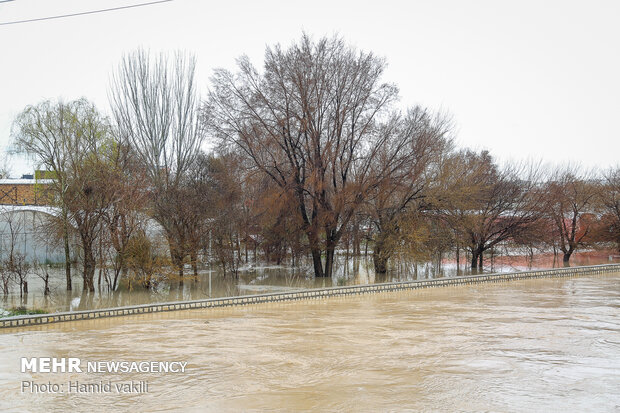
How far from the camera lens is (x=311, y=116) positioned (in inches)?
827

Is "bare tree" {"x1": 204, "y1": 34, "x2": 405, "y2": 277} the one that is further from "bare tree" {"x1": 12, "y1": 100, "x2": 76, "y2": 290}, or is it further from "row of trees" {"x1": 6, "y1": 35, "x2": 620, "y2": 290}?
"bare tree" {"x1": 12, "y1": 100, "x2": 76, "y2": 290}

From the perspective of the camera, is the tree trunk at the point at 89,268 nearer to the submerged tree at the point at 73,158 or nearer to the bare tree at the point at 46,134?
the submerged tree at the point at 73,158

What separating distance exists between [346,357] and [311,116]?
539 inches

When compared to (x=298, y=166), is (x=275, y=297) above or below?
below

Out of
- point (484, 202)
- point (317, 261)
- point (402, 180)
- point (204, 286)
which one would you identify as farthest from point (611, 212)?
point (204, 286)

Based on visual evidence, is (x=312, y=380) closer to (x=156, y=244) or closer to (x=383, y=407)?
(x=383, y=407)

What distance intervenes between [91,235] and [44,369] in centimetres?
965

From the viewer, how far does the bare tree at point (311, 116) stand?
20.8 meters

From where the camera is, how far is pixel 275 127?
21484mm

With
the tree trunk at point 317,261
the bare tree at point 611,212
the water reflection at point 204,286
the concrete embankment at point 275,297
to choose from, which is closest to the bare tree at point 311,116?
the tree trunk at point 317,261

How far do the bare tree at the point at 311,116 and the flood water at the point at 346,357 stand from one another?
746 centimetres

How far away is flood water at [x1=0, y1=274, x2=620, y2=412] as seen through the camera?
6.50m

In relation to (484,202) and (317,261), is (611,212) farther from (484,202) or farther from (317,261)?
(317,261)

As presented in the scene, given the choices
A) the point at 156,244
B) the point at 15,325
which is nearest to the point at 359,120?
the point at 156,244
